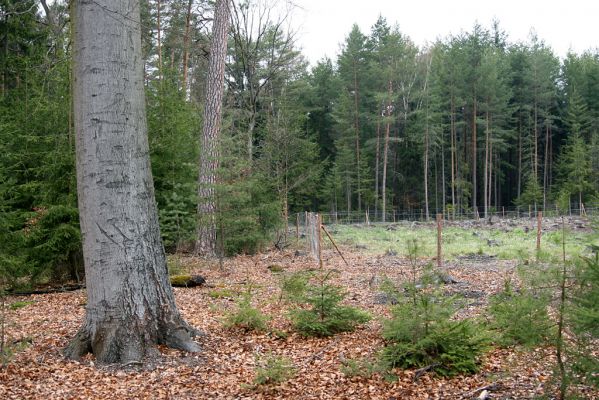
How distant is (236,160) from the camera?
1159cm

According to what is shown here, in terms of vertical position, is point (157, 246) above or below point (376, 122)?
below

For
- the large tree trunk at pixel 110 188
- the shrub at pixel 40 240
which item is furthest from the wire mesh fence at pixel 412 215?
the large tree trunk at pixel 110 188

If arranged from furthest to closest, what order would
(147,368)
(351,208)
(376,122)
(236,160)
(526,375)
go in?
1. (351,208)
2. (376,122)
3. (236,160)
4. (147,368)
5. (526,375)

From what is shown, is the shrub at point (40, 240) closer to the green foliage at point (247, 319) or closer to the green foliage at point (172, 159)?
the green foliage at point (172, 159)

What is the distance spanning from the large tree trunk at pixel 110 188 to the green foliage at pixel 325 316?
1607 millimetres

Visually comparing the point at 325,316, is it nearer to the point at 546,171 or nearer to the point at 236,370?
the point at 236,370

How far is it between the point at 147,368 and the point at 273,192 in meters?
12.3

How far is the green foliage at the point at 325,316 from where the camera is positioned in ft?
18.2

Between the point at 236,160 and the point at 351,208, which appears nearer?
the point at 236,160

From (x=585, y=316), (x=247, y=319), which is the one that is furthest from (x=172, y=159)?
(x=585, y=316)

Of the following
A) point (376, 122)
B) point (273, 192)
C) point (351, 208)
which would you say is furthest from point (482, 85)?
point (273, 192)

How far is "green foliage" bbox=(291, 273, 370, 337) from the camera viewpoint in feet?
18.2

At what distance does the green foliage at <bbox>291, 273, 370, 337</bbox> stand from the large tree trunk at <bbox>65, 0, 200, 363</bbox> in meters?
1.61

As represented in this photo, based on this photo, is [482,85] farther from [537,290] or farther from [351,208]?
[537,290]
